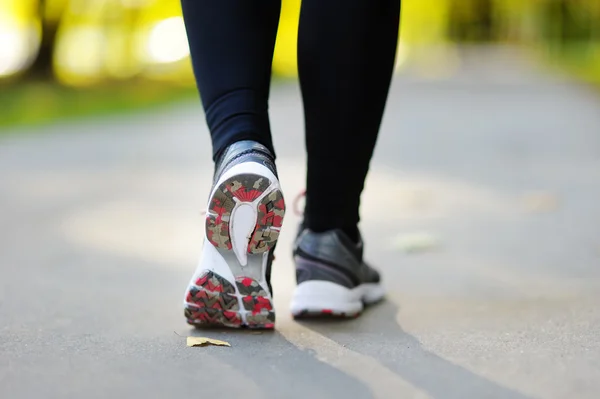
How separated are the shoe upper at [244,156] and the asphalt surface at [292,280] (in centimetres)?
33

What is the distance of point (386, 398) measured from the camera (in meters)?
1.36

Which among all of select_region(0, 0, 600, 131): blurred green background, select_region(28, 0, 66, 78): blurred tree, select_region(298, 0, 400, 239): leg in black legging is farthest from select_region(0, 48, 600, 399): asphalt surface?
select_region(28, 0, 66, 78): blurred tree

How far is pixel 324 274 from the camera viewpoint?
6.29 ft

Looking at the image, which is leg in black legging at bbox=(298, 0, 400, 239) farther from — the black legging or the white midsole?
the white midsole

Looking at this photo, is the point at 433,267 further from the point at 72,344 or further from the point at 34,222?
the point at 34,222

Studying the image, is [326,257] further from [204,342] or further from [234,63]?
[234,63]

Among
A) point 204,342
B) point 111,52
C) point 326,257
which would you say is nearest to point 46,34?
point 111,52

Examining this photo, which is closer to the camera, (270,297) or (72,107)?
(270,297)

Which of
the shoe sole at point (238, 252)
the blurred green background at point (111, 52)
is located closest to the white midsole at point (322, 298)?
the shoe sole at point (238, 252)

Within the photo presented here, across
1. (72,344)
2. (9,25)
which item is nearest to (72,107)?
(72,344)

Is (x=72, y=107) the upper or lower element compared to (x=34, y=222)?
lower

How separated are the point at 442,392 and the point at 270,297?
0.48 meters

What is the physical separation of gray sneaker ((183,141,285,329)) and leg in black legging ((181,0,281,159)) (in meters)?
0.06

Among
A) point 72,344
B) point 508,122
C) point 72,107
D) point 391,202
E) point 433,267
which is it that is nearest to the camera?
point 72,344
